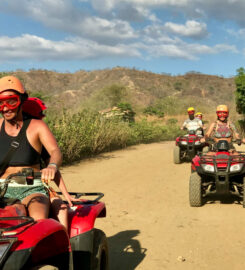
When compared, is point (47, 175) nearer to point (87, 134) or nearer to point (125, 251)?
point (125, 251)

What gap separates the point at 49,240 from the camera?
288 cm

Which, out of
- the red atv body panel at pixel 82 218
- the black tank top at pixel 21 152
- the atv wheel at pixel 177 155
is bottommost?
the atv wheel at pixel 177 155

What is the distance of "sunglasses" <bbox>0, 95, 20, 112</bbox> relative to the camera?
3.19m

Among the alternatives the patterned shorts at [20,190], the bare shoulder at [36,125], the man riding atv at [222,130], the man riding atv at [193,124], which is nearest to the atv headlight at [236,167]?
the man riding atv at [222,130]

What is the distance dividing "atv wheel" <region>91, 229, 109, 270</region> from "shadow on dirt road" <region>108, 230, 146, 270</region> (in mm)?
827

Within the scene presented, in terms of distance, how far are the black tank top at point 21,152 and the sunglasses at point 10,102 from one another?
0.50ft

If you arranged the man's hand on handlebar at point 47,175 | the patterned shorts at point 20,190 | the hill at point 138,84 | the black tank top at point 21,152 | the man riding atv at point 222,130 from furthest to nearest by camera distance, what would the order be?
the hill at point 138,84 < the man riding atv at point 222,130 < the black tank top at point 21,152 < the patterned shorts at point 20,190 < the man's hand on handlebar at point 47,175

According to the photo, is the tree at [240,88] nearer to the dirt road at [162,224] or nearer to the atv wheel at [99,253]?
the dirt road at [162,224]

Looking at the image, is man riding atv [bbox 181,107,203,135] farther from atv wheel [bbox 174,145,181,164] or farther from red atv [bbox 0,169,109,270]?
red atv [bbox 0,169,109,270]

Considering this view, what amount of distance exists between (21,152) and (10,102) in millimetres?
378

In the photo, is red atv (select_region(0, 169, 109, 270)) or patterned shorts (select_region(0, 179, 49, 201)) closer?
red atv (select_region(0, 169, 109, 270))

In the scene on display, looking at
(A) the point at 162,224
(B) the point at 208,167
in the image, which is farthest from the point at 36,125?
(B) the point at 208,167

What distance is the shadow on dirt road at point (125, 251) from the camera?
471 cm

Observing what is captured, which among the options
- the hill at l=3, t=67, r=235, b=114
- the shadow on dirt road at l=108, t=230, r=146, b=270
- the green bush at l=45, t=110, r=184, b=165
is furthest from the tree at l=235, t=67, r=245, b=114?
the hill at l=3, t=67, r=235, b=114
